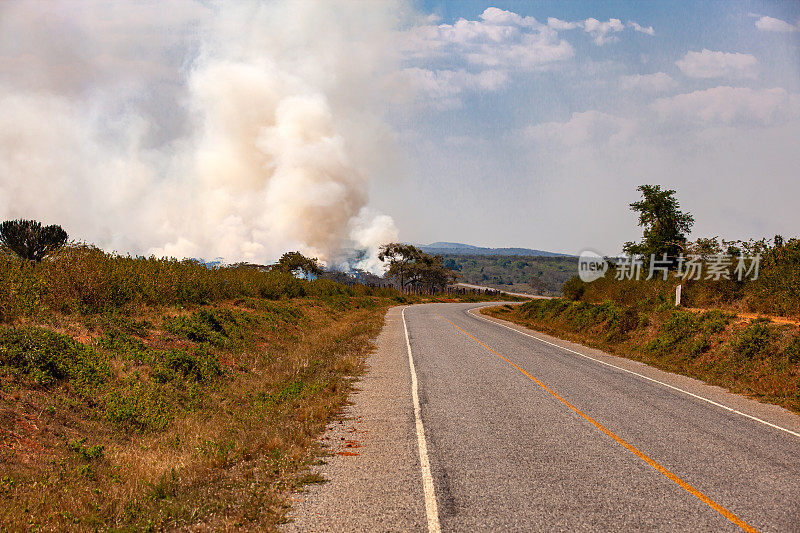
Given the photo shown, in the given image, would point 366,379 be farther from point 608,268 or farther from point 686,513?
point 608,268

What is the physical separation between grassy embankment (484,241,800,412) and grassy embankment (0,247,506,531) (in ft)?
33.7

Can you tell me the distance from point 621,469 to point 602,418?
263 centimetres

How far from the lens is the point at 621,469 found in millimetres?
6402

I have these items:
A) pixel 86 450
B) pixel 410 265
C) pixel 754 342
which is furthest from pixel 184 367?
pixel 410 265

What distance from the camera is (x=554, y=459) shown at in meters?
6.70

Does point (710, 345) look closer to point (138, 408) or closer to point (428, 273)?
point (138, 408)

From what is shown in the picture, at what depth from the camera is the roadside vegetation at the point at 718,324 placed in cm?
1297

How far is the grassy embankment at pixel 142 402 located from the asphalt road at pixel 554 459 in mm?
886

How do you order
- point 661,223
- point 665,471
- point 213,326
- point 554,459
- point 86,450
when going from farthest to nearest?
point 661,223
point 213,326
point 86,450
point 554,459
point 665,471

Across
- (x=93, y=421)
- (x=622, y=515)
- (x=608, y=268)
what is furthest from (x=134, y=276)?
(x=608, y=268)

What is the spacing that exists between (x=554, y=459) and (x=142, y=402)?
7.46 m

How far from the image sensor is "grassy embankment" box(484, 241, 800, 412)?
12.8 metres

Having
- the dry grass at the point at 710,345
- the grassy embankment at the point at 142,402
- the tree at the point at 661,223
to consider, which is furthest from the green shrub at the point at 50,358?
the tree at the point at 661,223

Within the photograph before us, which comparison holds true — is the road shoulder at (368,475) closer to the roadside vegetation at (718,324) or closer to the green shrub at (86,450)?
the green shrub at (86,450)
